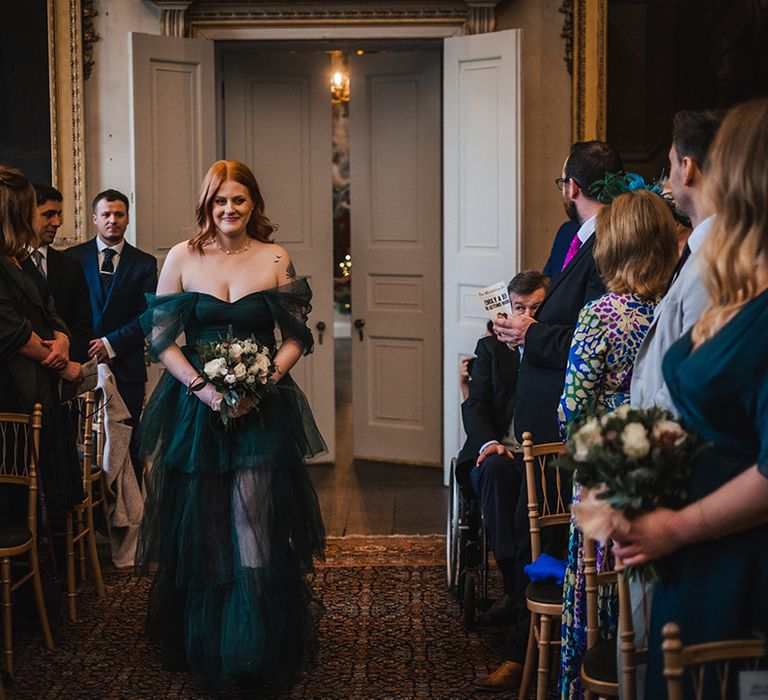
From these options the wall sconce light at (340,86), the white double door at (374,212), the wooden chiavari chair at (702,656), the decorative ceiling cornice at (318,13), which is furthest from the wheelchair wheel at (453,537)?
the wall sconce light at (340,86)

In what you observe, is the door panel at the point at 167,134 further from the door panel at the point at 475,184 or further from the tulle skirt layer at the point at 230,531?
the tulle skirt layer at the point at 230,531

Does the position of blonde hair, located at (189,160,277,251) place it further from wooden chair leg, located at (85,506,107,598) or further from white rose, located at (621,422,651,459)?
white rose, located at (621,422,651,459)

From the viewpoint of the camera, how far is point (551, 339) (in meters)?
4.08

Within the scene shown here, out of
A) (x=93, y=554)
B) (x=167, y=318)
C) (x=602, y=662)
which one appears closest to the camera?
(x=602, y=662)

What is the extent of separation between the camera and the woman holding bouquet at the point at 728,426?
6.98 feet

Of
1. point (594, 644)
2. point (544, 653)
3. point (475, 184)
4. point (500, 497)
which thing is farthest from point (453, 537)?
point (475, 184)

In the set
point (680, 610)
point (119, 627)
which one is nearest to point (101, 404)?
point (119, 627)

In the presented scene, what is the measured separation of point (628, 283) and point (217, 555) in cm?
179

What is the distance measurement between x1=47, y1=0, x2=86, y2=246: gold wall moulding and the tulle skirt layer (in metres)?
3.34

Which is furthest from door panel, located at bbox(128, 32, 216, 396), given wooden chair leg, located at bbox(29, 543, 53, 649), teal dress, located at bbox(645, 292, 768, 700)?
teal dress, located at bbox(645, 292, 768, 700)

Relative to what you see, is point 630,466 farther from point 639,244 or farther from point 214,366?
point 214,366

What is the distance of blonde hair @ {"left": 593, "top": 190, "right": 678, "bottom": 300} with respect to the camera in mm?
3383

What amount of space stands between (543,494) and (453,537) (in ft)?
4.37

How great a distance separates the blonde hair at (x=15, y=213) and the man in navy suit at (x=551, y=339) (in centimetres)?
195
